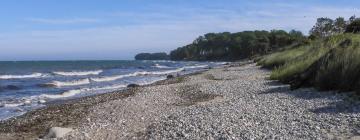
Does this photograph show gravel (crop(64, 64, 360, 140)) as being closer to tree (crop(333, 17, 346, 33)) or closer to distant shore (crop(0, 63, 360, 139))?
distant shore (crop(0, 63, 360, 139))

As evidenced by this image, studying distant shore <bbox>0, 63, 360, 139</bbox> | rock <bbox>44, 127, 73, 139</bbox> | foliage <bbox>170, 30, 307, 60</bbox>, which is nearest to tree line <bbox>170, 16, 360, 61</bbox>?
foliage <bbox>170, 30, 307, 60</bbox>

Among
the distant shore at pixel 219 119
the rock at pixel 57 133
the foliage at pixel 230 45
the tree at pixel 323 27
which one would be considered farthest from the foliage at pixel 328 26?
the rock at pixel 57 133

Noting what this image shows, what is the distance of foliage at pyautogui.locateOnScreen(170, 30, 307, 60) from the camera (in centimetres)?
11223

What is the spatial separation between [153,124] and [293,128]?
158 inches

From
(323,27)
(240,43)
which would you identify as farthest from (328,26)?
(240,43)

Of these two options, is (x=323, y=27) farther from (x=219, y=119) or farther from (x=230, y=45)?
(x=219, y=119)

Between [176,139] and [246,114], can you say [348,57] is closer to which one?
[246,114]

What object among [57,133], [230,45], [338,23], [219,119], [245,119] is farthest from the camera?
[230,45]

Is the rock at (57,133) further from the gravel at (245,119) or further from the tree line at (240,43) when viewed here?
the tree line at (240,43)

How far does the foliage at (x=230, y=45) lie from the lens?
112231mm

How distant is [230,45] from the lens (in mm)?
146500

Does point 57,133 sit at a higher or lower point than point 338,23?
lower

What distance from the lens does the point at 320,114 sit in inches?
473

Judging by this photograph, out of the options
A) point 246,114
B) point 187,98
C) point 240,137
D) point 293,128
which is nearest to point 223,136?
point 240,137
